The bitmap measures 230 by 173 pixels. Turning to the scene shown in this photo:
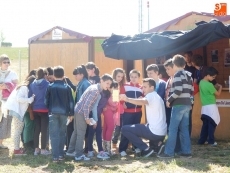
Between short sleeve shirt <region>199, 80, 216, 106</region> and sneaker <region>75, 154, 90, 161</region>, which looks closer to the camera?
sneaker <region>75, 154, 90, 161</region>

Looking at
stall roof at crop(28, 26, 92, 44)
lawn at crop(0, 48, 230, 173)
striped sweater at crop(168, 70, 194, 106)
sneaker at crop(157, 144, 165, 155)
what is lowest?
lawn at crop(0, 48, 230, 173)

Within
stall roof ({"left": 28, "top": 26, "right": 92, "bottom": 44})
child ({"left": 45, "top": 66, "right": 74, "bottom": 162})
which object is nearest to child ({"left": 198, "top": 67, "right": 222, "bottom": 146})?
child ({"left": 45, "top": 66, "right": 74, "bottom": 162})

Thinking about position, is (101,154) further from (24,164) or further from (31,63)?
(31,63)

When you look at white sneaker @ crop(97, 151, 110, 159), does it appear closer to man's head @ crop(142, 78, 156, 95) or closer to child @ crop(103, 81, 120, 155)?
child @ crop(103, 81, 120, 155)

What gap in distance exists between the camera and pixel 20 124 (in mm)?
7727

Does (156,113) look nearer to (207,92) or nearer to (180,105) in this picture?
(180,105)

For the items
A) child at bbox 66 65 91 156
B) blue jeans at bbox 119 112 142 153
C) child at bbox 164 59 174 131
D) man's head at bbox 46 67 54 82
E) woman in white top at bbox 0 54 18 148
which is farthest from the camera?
woman in white top at bbox 0 54 18 148

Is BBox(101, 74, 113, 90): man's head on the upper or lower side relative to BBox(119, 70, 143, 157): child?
upper

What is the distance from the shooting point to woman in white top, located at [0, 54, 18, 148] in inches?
319

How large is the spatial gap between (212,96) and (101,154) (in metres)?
2.46

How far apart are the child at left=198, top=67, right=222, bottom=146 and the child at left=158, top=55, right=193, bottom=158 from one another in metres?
1.23

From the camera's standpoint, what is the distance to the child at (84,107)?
22.6 ft

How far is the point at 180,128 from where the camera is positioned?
23.7 feet

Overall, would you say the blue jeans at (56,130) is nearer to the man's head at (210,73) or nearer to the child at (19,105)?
the child at (19,105)
